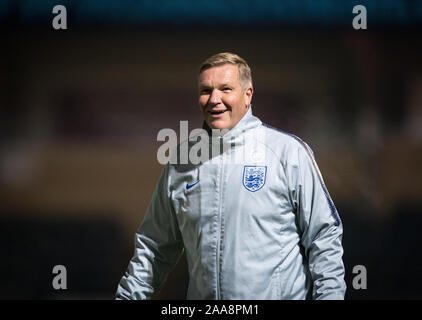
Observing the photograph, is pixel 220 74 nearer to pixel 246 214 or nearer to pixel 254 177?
pixel 254 177

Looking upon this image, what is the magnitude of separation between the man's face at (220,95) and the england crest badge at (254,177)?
16 centimetres

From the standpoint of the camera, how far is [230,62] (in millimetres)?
1623

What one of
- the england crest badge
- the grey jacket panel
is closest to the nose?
the grey jacket panel

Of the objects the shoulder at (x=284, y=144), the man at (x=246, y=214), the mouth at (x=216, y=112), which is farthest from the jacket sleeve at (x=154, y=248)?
the shoulder at (x=284, y=144)

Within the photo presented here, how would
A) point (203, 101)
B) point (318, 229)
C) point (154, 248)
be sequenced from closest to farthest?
point (318, 229), point (203, 101), point (154, 248)

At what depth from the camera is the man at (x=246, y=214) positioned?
1.50 m

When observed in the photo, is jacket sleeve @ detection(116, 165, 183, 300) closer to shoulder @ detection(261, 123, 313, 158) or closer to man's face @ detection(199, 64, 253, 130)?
man's face @ detection(199, 64, 253, 130)

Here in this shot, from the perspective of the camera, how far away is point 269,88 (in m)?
2.98

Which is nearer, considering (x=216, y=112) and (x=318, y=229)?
(x=318, y=229)

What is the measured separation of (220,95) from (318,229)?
517mm

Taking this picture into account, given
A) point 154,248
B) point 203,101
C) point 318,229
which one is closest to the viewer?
point 318,229

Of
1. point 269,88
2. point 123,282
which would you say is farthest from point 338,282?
point 269,88

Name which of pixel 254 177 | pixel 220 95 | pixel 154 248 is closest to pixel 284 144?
pixel 254 177

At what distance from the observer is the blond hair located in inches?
63.7
